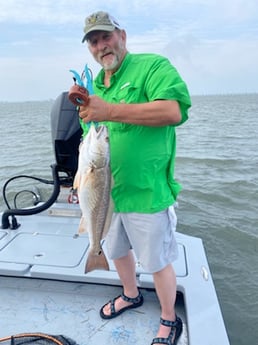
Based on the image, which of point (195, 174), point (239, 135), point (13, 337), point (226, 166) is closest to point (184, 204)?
point (195, 174)

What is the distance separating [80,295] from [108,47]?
1.93 m

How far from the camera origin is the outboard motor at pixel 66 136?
3578 millimetres

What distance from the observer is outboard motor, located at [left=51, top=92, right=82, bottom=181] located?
3.58 meters

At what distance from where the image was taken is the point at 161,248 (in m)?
2.18

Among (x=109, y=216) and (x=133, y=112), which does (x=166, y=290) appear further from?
(x=133, y=112)

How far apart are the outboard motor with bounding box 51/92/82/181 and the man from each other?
136cm

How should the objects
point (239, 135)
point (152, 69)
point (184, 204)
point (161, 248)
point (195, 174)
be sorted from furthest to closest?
point (239, 135) → point (195, 174) → point (184, 204) → point (161, 248) → point (152, 69)

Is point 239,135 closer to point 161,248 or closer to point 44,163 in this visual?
point 44,163

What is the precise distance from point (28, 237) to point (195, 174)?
742cm

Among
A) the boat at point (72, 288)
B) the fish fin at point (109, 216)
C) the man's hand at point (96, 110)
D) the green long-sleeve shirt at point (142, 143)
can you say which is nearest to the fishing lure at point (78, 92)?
the man's hand at point (96, 110)

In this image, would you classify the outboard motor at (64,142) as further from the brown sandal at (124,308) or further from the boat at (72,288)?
the brown sandal at (124,308)

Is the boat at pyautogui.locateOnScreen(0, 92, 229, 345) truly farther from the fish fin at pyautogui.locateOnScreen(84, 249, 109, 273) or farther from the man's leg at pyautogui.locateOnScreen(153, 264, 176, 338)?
the fish fin at pyautogui.locateOnScreen(84, 249, 109, 273)

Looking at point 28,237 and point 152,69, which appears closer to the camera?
point 152,69

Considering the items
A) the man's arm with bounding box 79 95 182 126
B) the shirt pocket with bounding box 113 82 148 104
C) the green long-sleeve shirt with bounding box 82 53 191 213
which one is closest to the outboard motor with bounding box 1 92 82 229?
the green long-sleeve shirt with bounding box 82 53 191 213
